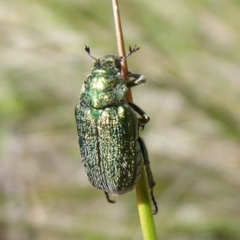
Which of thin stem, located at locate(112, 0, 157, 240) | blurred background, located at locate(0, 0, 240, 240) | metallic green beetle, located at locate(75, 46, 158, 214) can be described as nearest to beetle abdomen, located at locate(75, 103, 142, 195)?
metallic green beetle, located at locate(75, 46, 158, 214)

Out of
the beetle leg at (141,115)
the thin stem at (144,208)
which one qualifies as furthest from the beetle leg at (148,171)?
the thin stem at (144,208)

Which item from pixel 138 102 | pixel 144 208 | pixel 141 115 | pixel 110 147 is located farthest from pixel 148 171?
pixel 138 102

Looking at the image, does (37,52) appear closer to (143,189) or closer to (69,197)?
(69,197)

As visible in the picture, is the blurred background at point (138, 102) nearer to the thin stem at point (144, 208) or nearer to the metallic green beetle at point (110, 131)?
the metallic green beetle at point (110, 131)

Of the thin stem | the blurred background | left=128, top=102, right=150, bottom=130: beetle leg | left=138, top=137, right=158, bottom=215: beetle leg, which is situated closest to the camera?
the thin stem

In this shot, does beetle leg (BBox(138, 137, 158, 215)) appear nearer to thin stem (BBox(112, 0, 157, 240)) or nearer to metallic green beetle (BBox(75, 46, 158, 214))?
metallic green beetle (BBox(75, 46, 158, 214))

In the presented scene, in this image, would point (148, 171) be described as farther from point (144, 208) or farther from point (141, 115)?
point (144, 208)
